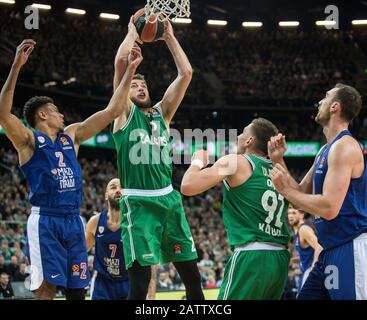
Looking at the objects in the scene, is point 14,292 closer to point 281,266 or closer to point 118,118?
point 118,118

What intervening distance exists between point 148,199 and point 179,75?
3.97 feet

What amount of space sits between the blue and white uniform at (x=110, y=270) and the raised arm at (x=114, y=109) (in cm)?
143

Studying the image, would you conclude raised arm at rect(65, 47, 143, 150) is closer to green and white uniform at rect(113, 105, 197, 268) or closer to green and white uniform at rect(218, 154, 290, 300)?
green and white uniform at rect(113, 105, 197, 268)

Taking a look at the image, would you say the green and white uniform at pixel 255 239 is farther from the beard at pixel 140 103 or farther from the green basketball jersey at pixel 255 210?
the beard at pixel 140 103

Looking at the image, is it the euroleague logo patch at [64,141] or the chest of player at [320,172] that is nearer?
the chest of player at [320,172]

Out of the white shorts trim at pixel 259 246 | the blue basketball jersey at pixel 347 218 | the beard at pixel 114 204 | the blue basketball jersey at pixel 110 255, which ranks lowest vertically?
the blue basketball jersey at pixel 110 255

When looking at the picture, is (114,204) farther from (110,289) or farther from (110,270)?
(110,289)

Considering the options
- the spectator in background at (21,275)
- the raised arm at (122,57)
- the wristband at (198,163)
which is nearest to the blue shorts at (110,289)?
the raised arm at (122,57)

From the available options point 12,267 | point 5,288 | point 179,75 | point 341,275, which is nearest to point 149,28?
point 179,75

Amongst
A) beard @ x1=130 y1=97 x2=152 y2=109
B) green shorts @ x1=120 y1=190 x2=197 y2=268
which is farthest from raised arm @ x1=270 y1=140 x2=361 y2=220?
beard @ x1=130 y1=97 x2=152 y2=109

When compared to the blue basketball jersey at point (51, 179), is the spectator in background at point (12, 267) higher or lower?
lower

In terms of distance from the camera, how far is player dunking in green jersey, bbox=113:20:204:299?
16.0 ft

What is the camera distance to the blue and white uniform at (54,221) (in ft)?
15.8
